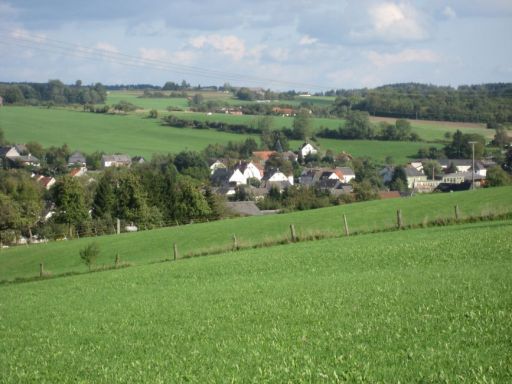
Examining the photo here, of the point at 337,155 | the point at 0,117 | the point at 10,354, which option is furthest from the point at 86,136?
the point at 10,354

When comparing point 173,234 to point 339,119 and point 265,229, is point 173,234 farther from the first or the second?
point 339,119

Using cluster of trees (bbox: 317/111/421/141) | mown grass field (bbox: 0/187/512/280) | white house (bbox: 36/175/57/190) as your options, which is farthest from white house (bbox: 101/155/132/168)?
mown grass field (bbox: 0/187/512/280)

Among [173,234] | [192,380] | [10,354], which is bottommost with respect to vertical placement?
[173,234]

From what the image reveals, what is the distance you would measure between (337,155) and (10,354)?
104m

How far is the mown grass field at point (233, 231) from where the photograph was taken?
40.4 metres

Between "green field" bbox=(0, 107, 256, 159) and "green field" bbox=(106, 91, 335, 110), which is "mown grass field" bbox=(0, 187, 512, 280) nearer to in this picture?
"green field" bbox=(0, 107, 256, 159)

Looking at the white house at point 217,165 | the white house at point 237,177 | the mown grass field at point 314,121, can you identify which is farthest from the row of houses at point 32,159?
the mown grass field at point 314,121

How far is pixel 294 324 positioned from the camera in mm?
12594

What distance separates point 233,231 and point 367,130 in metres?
78.1

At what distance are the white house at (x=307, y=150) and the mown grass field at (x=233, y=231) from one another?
236ft

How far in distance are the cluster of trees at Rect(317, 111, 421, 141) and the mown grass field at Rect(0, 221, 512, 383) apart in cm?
9211

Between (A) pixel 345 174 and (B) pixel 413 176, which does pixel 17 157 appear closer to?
(A) pixel 345 174

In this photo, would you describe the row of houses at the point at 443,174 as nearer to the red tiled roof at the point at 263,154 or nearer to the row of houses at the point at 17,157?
the red tiled roof at the point at 263,154

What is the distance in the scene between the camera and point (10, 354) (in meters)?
13.3
